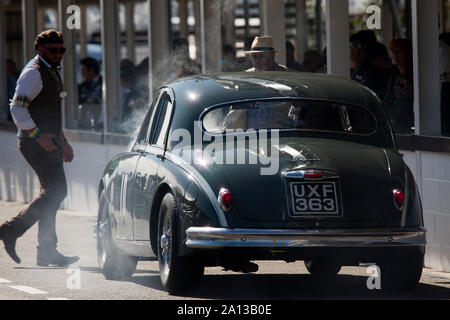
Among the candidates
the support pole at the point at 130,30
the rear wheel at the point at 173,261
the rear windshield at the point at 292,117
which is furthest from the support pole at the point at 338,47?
the support pole at the point at 130,30

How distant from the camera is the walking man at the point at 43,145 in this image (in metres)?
12.3

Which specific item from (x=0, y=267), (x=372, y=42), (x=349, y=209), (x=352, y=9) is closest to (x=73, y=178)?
(x=372, y=42)

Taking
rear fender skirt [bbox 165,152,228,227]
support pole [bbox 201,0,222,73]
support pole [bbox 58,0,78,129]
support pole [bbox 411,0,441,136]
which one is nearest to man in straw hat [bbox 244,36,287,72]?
support pole [bbox 411,0,441,136]

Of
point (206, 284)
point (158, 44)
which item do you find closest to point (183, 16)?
point (158, 44)

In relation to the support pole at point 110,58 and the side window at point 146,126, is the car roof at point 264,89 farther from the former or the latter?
the support pole at point 110,58

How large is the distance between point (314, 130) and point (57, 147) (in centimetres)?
336

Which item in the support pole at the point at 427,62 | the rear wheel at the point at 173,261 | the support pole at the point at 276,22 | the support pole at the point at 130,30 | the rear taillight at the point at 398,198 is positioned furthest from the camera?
the support pole at the point at 130,30

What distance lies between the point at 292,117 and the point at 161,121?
114 cm

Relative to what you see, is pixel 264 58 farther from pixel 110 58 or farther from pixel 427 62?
pixel 110 58

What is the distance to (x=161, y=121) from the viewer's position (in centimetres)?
1057

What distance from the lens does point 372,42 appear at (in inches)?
598

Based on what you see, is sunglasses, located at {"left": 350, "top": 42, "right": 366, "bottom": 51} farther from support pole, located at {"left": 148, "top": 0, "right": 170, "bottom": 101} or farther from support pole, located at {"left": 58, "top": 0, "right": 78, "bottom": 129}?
support pole, located at {"left": 58, "top": 0, "right": 78, "bottom": 129}

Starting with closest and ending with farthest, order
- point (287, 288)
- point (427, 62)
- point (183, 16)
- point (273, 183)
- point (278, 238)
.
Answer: point (278, 238)
point (273, 183)
point (287, 288)
point (427, 62)
point (183, 16)

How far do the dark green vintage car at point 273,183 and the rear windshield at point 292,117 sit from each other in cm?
1
